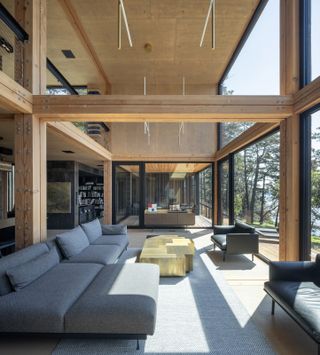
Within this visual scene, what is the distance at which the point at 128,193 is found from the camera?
899 centimetres

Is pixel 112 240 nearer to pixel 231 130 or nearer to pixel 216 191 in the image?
pixel 231 130

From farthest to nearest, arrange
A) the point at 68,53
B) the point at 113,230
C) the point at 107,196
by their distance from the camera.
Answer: the point at 107,196
the point at 68,53
the point at 113,230

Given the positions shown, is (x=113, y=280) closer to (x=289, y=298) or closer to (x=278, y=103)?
(x=289, y=298)

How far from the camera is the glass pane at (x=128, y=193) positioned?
8.86 meters

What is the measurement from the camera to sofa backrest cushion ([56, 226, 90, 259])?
3.71 m

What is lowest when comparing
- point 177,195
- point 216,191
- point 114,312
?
point 114,312

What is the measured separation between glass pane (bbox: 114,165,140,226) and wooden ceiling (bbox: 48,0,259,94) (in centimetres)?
289

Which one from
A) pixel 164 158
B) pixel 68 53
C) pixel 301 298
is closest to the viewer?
pixel 301 298

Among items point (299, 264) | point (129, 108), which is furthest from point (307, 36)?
point (299, 264)

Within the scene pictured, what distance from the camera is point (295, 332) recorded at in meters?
2.50

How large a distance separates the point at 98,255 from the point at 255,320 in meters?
2.36

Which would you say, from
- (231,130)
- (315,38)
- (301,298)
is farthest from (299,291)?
(231,130)

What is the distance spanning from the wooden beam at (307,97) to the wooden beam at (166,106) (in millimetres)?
116

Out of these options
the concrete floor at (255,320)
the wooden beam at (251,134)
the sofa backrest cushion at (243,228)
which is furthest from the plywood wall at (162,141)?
the concrete floor at (255,320)
